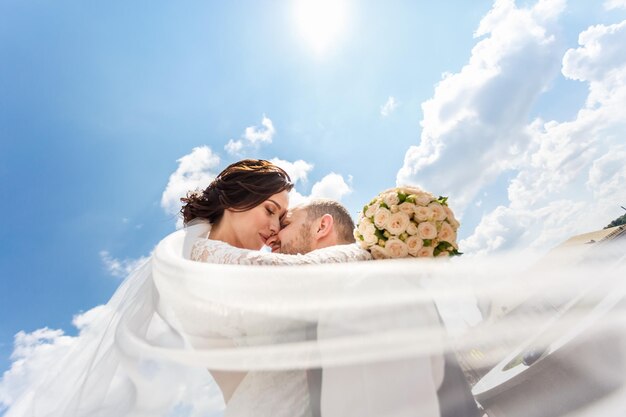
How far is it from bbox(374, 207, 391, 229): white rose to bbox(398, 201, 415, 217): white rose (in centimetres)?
10

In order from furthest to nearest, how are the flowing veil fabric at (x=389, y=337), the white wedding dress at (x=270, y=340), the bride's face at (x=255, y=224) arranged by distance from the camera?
1. the bride's face at (x=255, y=224)
2. the white wedding dress at (x=270, y=340)
3. the flowing veil fabric at (x=389, y=337)

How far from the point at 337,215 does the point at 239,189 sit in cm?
116

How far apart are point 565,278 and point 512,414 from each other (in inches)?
29.4

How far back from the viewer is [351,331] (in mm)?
1857

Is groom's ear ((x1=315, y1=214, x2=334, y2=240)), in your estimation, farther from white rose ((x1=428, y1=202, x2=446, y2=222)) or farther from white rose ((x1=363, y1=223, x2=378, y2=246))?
white rose ((x1=428, y1=202, x2=446, y2=222))

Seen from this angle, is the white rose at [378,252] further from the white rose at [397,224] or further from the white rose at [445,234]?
the white rose at [445,234]

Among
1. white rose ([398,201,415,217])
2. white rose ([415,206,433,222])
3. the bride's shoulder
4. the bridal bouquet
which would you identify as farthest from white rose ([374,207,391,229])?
the bride's shoulder

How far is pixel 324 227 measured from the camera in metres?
3.21

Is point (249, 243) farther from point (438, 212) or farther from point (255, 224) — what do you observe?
point (438, 212)

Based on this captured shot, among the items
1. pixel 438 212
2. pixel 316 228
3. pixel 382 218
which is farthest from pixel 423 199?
pixel 316 228

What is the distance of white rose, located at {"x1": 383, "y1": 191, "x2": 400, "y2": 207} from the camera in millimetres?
2676

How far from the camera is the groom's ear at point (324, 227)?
3189 millimetres

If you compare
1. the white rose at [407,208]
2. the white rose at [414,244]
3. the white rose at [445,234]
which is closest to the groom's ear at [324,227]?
the white rose at [407,208]

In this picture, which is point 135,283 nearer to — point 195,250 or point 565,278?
point 195,250
